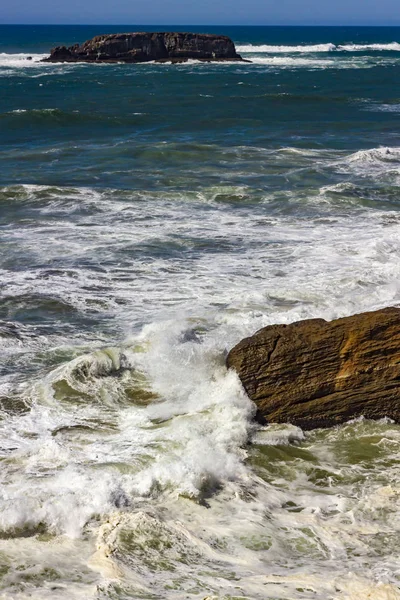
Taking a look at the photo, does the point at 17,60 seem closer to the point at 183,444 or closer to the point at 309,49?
the point at 309,49

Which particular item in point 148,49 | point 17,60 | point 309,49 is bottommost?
point 17,60

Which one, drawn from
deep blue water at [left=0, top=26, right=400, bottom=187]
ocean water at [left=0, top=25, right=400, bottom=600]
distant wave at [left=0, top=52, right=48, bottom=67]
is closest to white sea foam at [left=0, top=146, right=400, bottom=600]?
ocean water at [left=0, top=25, right=400, bottom=600]

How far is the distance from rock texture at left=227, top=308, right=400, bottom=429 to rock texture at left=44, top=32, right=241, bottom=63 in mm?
63998

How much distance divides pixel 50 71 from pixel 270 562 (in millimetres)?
59189

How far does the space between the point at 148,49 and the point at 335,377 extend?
65.3m

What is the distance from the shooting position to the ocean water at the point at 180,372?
5668 mm

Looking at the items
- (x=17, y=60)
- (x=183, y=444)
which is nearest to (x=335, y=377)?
(x=183, y=444)

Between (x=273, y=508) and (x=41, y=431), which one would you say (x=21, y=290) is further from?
(x=273, y=508)

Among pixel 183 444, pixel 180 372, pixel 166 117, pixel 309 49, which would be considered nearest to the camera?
pixel 183 444

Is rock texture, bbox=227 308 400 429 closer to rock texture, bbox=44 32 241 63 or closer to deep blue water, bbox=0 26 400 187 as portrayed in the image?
deep blue water, bbox=0 26 400 187

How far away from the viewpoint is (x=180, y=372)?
8852 millimetres

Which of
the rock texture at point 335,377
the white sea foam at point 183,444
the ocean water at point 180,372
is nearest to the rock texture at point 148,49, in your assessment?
the ocean water at point 180,372

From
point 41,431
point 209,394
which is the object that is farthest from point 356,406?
point 41,431

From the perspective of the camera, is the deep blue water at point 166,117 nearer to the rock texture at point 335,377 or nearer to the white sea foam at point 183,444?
the white sea foam at point 183,444
